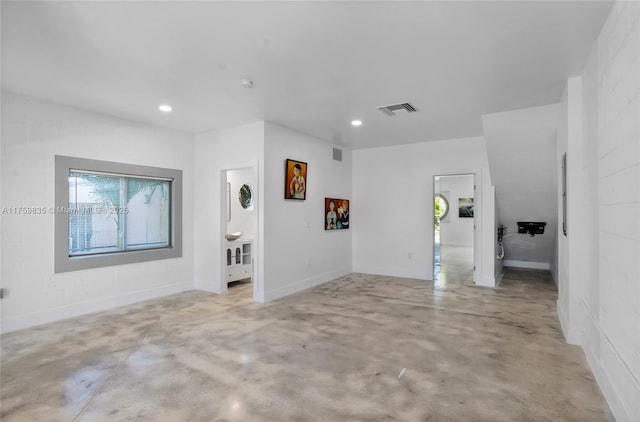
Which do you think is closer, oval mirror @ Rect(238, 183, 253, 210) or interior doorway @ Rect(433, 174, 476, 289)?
oval mirror @ Rect(238, 183, 253, 210)

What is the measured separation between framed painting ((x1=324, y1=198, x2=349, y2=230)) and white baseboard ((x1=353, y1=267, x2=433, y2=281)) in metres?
1.00

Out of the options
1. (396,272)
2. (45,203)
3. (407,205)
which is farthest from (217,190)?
(396,272)

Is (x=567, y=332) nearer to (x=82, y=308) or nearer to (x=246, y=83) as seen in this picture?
(x=246, y=83)

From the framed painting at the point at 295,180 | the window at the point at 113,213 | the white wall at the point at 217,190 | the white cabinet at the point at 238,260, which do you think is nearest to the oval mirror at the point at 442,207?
the framed painting at the point at 295,180

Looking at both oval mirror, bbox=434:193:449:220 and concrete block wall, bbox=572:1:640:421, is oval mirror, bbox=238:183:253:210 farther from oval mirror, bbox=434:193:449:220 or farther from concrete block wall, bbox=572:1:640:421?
oval mirror, bbox=434:193:449:220

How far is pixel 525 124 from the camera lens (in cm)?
447

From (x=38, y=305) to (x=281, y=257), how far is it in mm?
3025

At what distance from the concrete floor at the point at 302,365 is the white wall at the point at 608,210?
0.34m

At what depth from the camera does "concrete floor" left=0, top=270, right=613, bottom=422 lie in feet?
7.25

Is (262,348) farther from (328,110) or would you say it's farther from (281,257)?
(328,110)

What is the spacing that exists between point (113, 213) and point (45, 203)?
846mm

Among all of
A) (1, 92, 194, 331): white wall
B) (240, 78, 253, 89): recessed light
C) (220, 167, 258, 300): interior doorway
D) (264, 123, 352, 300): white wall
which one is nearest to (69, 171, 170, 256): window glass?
(1, 92, 194, 331): white wall

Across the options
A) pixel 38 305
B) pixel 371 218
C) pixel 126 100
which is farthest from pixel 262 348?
pixel 371 218

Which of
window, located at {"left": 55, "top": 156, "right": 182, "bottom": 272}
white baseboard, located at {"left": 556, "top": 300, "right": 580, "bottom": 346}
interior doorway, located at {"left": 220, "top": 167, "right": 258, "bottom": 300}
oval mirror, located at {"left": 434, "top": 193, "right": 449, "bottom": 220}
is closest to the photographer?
white baseboard, located at {"left": 556, "top": 300, "right": 580, "bottom": 346}
